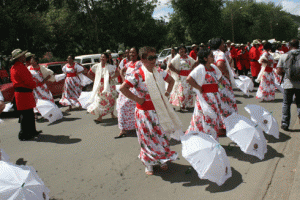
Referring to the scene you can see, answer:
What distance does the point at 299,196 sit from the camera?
10.3 feet

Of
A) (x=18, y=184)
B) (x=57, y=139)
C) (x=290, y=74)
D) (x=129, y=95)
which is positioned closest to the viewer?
(x=18, y=184)

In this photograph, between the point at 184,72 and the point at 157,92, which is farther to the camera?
the point at 184,72

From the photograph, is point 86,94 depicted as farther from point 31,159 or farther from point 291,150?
point 291,150

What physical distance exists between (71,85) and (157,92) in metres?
6.37

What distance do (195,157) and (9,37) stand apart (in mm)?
16595

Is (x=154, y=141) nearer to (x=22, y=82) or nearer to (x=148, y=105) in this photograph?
(x=148, y=105)

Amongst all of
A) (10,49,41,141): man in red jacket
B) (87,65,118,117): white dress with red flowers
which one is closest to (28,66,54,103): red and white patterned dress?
(10,49,41,141): man in red jacket

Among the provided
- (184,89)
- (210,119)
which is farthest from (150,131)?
(184,89)

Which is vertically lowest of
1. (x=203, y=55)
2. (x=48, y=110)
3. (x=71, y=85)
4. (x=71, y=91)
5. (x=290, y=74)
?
(x=48, y=110)

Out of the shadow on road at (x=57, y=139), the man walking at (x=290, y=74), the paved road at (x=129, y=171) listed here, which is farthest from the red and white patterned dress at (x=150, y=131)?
the man walking at (x=290, y=74)

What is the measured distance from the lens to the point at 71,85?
31.6 feet

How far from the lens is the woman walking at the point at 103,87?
7.07 m

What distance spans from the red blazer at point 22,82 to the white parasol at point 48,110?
120cm

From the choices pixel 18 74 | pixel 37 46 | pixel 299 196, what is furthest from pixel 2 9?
pixel 299 196
